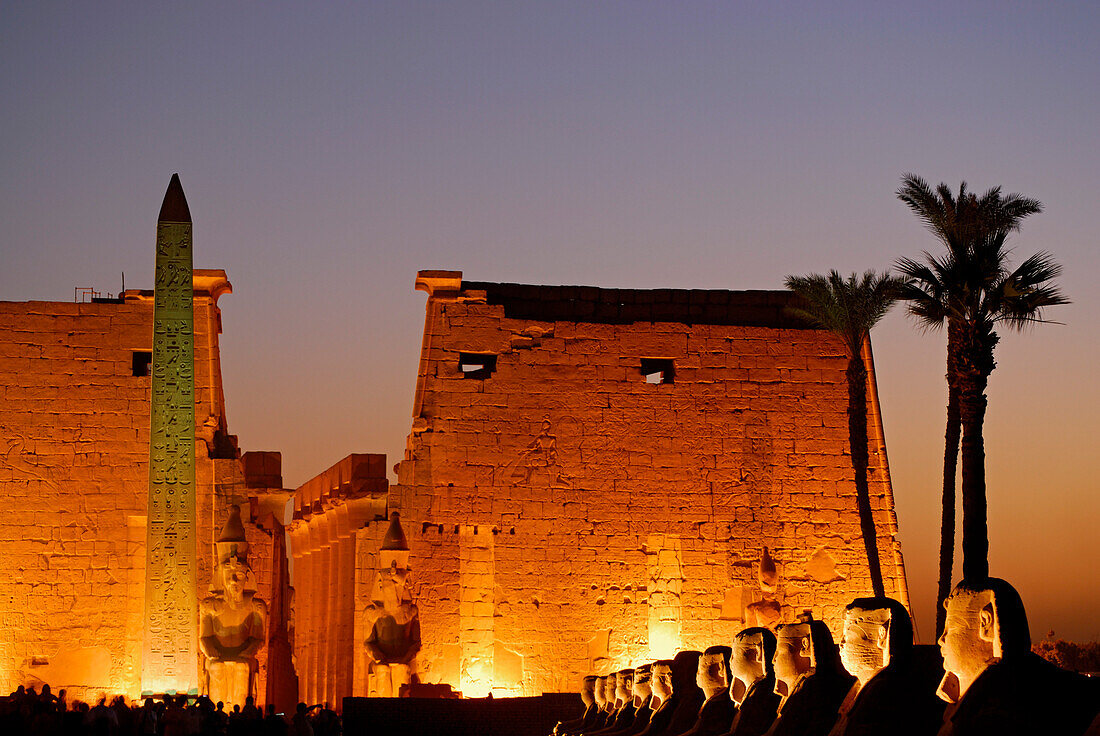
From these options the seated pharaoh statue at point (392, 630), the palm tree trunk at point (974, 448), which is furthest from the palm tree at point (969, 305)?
the seated pharaoh statue at point (392, 630)

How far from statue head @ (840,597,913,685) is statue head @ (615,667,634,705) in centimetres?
541

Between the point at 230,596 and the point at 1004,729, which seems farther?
the point at 230,596

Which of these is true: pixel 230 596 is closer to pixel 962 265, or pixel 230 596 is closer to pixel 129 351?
pixel 129 351

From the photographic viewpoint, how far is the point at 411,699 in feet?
50.1

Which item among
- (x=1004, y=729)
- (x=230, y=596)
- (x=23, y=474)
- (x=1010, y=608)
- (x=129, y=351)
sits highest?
(x=129, y=351)

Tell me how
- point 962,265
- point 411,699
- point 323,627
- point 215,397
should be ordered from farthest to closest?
point 323,627 → point 215,397 → point 962,265 → point 411,699

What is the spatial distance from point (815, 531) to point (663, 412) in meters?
2.38

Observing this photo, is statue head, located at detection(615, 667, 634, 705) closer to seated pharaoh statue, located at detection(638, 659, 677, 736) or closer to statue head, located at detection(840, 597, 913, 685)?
seated pharaoh statue, located at detection(638, 659, 677, 736)

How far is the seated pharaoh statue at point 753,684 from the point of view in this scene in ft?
20.7

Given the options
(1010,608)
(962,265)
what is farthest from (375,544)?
(1010,608)

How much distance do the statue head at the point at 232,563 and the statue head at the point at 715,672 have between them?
962cm

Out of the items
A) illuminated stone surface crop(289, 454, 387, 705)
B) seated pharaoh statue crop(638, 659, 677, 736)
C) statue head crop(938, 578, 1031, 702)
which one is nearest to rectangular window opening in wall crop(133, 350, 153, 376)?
illuminated stone surface crop(289, 454, 387, 705)

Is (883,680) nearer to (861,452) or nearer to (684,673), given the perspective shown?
(684,673)

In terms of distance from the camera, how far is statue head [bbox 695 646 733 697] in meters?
7.40
